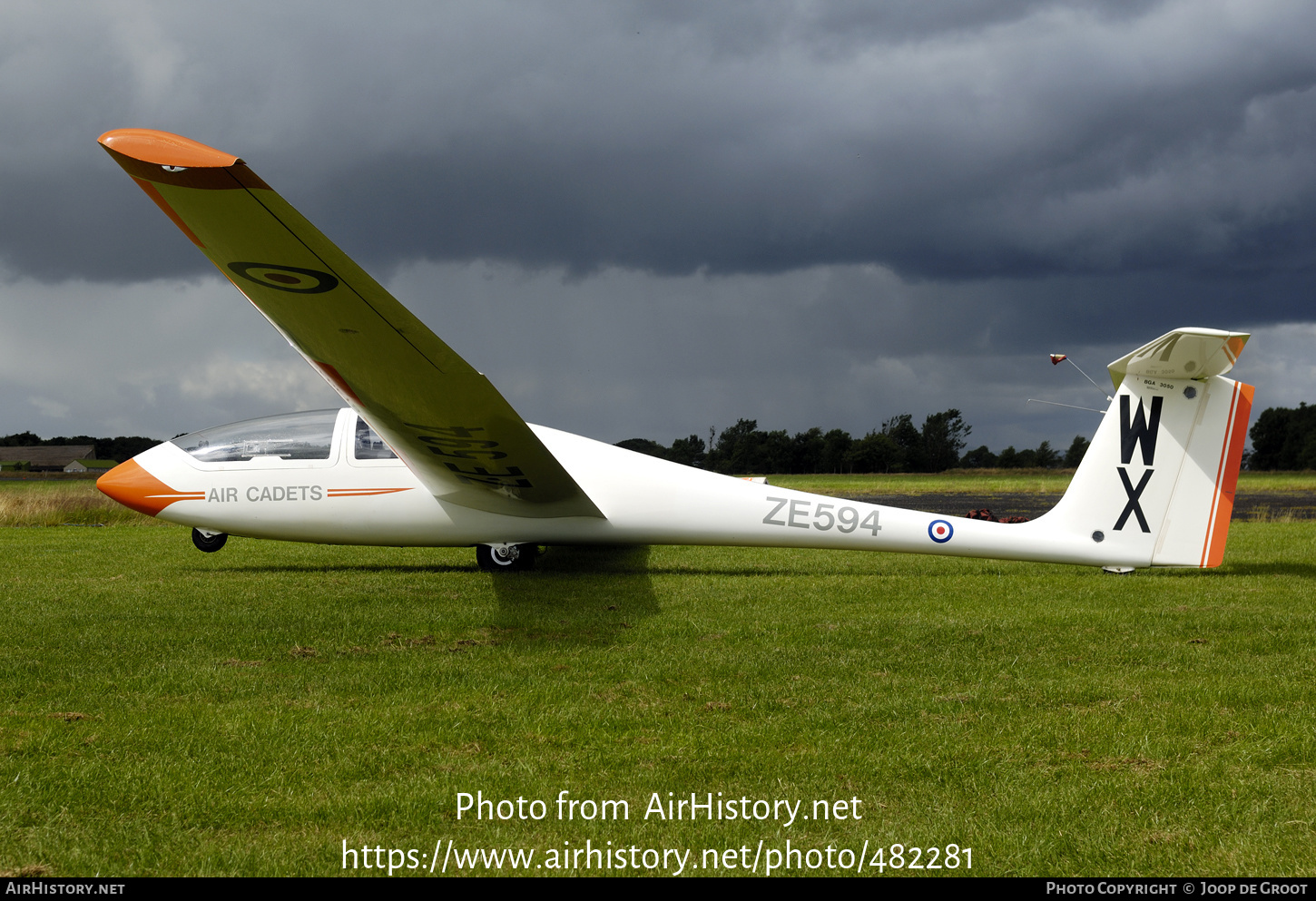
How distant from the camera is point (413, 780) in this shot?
3.26 metres

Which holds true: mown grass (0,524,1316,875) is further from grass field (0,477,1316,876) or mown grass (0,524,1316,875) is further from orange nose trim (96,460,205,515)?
orange nose trim (96,460,205,515)

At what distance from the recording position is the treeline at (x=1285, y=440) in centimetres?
→ 8406

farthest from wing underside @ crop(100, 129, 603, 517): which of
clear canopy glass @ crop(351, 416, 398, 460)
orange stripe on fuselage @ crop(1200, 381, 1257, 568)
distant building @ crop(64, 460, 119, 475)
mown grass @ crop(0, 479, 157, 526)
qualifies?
distant building @ crop(64, 460, 119, 475)

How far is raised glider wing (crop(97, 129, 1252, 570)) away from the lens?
627 centimetres

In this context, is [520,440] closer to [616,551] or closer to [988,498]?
[616,551]

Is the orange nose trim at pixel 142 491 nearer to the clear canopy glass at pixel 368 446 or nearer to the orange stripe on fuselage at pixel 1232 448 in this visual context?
the clear canopy glass at pixel 368 446

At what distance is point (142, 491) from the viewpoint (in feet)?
31.1

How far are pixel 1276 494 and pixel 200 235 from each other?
1510 inches

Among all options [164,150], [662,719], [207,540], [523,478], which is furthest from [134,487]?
[662,719]

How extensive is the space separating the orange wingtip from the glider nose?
20.9 feet

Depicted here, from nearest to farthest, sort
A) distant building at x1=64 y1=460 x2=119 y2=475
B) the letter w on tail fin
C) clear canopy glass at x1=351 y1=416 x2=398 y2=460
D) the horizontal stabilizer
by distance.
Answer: the horizontal stabilizer → the letter w on tail fin → clear canopy glass at x1=351 y1=416 x2=398 y2=460 → distant building at x1=64 y1=460 x2=119 y2=475

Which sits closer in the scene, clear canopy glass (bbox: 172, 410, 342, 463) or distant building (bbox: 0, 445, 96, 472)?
clear canopy glass (bbox: 172, 410, 342, 463)

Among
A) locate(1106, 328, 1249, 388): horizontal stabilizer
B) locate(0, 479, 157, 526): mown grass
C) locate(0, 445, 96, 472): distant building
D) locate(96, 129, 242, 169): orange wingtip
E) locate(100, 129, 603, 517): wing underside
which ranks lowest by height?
locate(0, 445, 96, 472): distant building
